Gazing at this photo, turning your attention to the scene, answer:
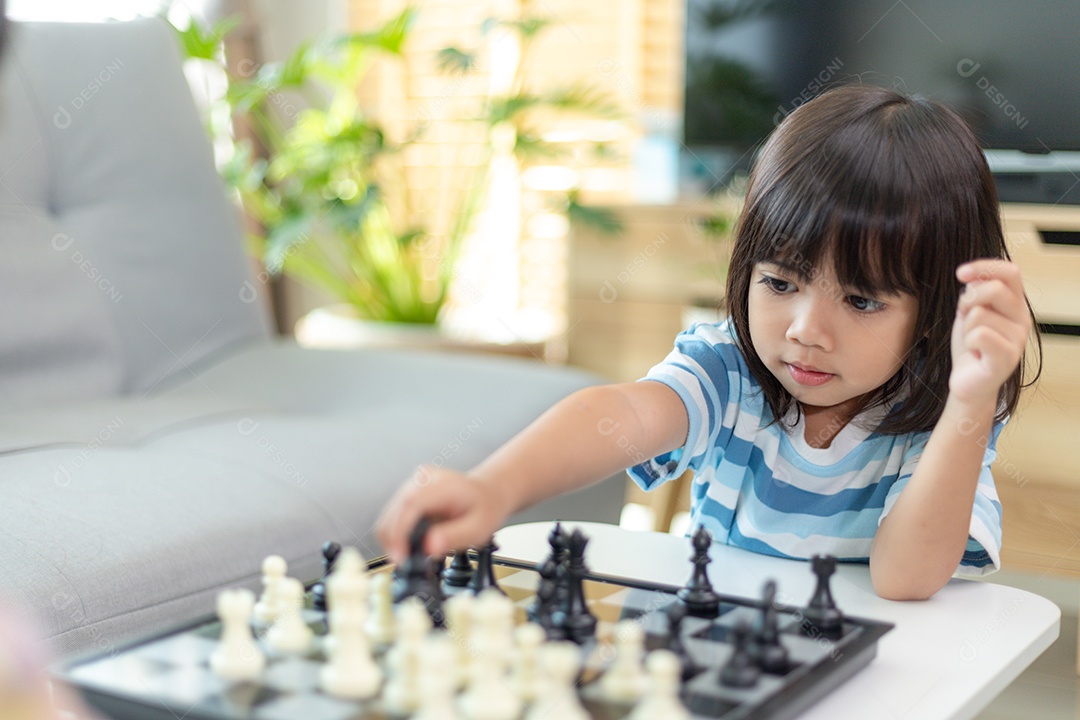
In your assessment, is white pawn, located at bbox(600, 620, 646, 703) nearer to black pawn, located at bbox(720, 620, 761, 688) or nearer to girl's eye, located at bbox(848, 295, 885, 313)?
black pawn, located at bbox(720, 620, 761, 688)

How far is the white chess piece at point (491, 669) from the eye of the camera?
0.55 metres

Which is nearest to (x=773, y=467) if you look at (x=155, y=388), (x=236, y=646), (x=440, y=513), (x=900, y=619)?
(x=900, y=619)

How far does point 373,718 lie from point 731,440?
1.95 ft

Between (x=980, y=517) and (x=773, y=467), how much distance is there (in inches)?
7.4

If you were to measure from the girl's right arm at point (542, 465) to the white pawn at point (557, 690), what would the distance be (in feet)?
0.39

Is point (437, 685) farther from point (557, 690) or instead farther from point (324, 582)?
point (324, 582)

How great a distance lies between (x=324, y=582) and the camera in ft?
2.49

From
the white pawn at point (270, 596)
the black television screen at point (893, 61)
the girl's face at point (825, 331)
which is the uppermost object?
the black television screen at point (893, 61)

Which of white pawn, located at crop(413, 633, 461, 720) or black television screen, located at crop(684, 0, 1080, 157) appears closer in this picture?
white pawn, located at crop(413, 633, 461, 720)

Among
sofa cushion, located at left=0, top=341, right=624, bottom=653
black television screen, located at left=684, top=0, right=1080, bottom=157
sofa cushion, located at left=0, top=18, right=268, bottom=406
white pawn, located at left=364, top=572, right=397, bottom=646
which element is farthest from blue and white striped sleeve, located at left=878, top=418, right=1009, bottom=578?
black television screen, located at left=684, top=0, right=1080, bottom=157

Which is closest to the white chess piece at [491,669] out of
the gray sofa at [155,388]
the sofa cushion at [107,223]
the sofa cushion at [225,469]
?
the sofa cushion at [225,469]

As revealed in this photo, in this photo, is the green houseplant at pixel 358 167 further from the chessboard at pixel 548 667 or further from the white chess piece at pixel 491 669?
the white chess piece at pixel 491 669

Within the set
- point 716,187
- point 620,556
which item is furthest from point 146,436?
point 716,187

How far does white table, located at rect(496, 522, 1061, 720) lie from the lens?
2.26 ft
